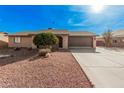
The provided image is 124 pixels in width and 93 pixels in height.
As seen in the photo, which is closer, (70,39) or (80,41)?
(80,41)

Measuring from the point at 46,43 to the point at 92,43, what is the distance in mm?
12085

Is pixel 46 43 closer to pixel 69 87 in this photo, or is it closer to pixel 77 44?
pixel 69 87

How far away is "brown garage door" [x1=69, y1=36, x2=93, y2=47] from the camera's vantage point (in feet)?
83.5

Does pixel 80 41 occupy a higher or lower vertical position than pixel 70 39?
lower

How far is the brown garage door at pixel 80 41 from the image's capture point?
25453 mm

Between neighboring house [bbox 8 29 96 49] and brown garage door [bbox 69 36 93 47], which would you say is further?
brown garage door [bbox 69 36 93 47]

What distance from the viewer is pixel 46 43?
48.1 feet

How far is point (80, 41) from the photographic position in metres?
25.5

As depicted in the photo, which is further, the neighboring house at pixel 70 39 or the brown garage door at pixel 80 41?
the brown garage door at pixel 80 41
